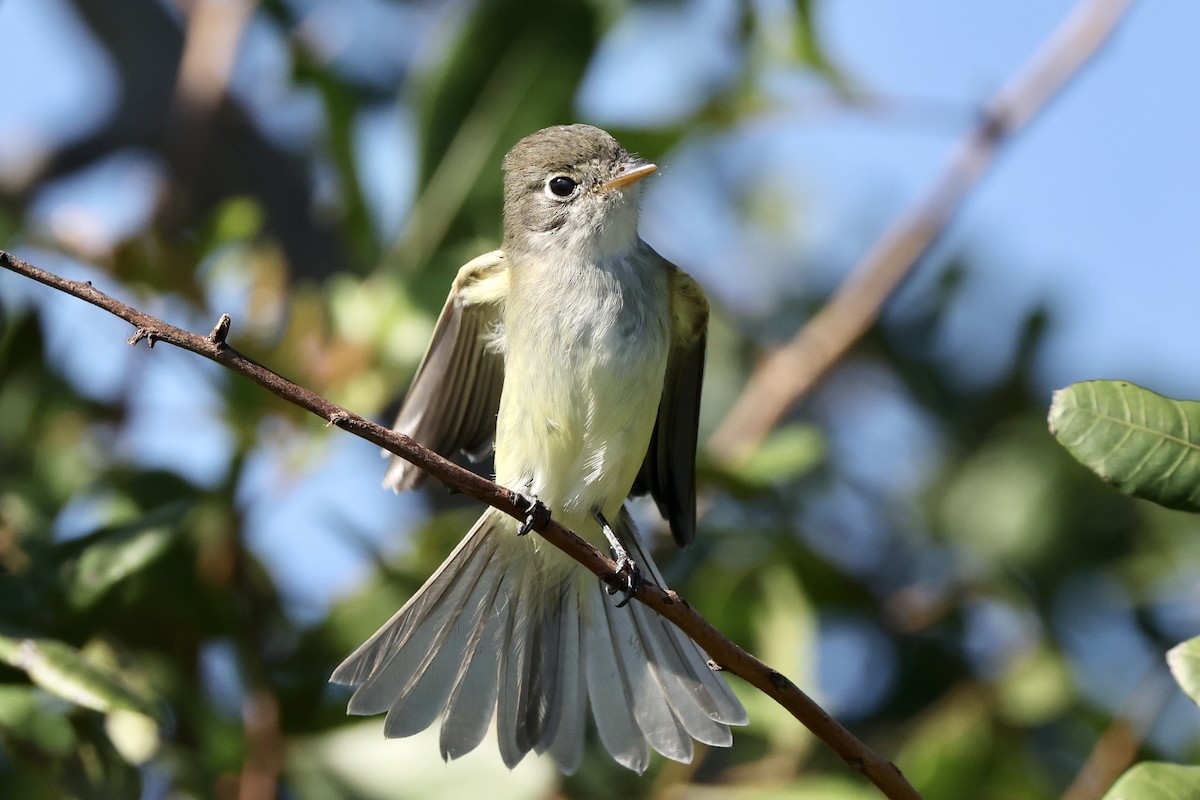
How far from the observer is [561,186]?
3.58m

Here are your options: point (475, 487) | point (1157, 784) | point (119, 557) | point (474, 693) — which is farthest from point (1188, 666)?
point (119, 557)

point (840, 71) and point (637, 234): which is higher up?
point (840, 71)

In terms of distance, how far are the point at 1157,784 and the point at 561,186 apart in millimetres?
2087

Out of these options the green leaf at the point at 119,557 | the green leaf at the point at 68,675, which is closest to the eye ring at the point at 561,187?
the green leaf at the point at 119,557

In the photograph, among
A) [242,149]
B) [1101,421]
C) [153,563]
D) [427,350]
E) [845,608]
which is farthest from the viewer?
[242,149]

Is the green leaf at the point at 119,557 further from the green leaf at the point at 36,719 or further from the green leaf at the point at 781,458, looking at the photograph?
the green leaf at the point at 781,458

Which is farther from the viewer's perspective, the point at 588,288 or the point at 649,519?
the point at 649,519

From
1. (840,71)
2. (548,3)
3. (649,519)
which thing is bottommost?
(649,519)

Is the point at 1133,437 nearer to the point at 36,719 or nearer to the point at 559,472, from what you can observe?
the point at 559,472

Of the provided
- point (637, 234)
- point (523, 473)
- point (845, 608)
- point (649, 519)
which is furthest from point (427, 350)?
point (845, 608)

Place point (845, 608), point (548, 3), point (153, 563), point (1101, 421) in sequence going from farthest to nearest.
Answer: point (548, 3)
point (845, 608)
point (153, 563)
point (1101, 421)

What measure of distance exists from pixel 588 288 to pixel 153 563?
1130mm

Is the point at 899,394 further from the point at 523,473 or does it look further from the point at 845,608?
the point at 523,473

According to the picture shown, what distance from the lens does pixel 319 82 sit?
4004mm
